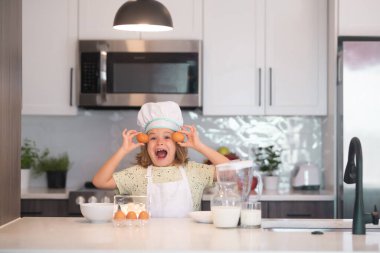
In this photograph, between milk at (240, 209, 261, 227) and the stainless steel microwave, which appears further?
the stainless steel microwave

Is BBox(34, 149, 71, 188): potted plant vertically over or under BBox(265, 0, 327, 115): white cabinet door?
under

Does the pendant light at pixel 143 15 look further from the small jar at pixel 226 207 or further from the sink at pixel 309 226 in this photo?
the sink at pixel 309 226

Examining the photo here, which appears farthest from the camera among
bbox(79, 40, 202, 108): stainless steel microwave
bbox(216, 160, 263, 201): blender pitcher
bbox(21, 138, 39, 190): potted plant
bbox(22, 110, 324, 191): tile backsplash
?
bbox(22, 110, 324, 191): tile backsplash

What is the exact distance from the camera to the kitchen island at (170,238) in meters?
2.48

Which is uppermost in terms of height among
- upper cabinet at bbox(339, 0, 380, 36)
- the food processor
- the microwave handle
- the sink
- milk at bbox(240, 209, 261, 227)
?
upper cabinet at bbox(339, 0, 380, 36)

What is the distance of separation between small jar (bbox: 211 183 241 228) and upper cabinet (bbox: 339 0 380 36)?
227 cm

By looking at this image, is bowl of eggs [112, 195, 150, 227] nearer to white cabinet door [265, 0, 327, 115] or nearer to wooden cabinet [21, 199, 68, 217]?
wooden cabinet [21, 199, 68, 217]

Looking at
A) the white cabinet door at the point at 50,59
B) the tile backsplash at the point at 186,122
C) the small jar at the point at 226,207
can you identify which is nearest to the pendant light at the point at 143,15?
the small jar at the point at 226,207

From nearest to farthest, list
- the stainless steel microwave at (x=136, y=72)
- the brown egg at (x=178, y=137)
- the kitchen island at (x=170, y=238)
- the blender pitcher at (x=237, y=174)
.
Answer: the kitchen island at (x=170, y=238) < the blender pitcher at (x=237, y=174) < the brown egg at (x=178, y=137) < the stainless steel microwave at (x=136, y=72)

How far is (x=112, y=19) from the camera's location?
204 inches

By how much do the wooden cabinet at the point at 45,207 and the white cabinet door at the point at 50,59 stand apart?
627mm

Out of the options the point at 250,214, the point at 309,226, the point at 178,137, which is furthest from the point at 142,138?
the point at 309,226

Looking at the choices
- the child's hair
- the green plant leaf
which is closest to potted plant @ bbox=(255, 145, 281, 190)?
the green plant leaf

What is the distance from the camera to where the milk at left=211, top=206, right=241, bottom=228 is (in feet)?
9.64
